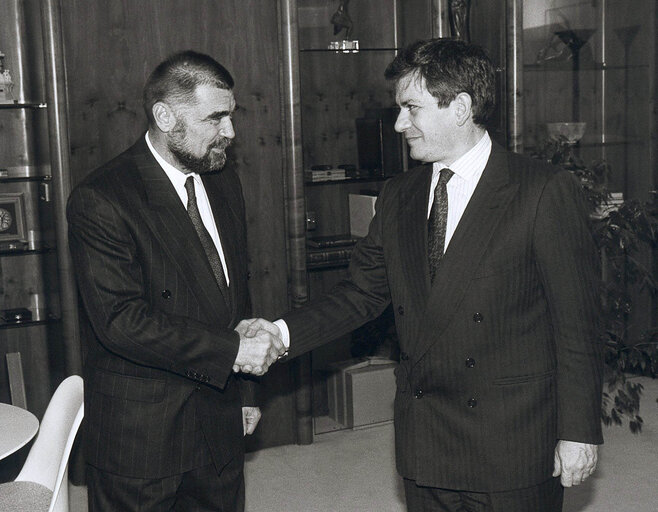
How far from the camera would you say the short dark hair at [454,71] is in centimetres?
229

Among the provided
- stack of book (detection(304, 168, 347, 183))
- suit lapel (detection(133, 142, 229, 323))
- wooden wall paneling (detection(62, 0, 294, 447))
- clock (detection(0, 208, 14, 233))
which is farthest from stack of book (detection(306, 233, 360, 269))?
suit lapel (detection(133, 142, 229, 323))

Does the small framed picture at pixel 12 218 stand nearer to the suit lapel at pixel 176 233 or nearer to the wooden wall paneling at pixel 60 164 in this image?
the wooden wall paneling at pixel 60 164

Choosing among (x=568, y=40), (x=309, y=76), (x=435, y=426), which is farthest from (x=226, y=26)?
(x=435, y=426)

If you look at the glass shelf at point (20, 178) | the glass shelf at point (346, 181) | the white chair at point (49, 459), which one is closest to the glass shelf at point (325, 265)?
the glass shelf at point (346, 181)

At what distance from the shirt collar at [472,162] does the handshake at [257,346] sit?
0.75m

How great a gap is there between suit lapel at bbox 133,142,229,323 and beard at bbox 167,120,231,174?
0.07 metres

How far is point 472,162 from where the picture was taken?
92.1 inches

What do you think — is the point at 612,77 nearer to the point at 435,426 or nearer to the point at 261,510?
the point at 261,510

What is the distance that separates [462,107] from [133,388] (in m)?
1.13

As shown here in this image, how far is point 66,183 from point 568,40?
2.95 m

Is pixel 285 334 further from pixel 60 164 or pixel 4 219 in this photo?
pixel 4 219

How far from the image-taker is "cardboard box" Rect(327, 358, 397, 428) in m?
4.75

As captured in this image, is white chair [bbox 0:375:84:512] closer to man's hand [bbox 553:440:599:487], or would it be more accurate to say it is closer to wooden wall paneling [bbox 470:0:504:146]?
man's hand [bbox 553:440:599:487]

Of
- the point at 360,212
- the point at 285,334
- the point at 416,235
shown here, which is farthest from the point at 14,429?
the point at 360,212
